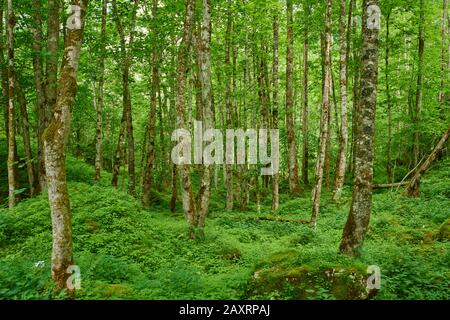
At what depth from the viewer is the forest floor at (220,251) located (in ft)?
23.8

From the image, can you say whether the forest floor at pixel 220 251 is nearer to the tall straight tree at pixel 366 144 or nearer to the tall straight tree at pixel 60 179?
the tall straight tree at pixel 60 179

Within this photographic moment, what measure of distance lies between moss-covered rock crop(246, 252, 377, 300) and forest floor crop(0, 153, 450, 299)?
0.09 ft

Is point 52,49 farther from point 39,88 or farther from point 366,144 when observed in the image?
point 366,144

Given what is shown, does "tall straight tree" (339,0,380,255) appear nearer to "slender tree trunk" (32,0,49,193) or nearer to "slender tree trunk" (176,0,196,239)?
"slender tree trunk" (176,0,196,239)

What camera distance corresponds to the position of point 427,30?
22297 millimetres

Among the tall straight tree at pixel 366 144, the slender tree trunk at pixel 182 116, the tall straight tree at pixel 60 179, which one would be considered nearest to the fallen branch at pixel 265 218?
the slender tree trunk at pixel 182 116

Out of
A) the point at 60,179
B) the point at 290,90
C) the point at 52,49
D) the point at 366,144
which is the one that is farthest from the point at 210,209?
the point at 60,179

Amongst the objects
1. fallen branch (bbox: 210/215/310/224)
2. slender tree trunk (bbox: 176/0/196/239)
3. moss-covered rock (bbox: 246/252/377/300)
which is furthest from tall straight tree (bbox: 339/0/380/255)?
fallen branch (bbox: 210/215/310/224)

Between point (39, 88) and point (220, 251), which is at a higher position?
point (39, 88)

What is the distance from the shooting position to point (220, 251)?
11.4m

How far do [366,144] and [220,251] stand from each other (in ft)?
17.7

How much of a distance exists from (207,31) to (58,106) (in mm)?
6952
